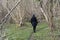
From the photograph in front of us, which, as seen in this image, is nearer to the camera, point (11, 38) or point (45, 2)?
point (45, 2)

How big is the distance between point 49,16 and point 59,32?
11.4 ft

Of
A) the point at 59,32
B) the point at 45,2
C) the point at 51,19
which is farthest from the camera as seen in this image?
the point at 59,32

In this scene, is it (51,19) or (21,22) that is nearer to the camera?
(51,19)

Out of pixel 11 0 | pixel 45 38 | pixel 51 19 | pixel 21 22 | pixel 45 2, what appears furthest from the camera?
pixel 21 22

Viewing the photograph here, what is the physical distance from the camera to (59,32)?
14133 mm

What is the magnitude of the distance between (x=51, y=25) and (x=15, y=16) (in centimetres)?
801

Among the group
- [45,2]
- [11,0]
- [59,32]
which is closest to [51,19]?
[45,2]

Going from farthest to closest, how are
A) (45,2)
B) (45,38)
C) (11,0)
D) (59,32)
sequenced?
(11,0) → (59,32) → (45,38) → (45,2)

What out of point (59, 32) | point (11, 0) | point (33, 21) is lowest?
point (59, 32)

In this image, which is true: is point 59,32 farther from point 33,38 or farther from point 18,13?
point 18,13

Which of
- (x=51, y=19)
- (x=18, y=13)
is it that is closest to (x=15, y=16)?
(x=18, y=13)

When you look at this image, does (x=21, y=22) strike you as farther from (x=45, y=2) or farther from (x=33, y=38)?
(x=45, y=2)

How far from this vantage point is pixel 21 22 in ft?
61.8

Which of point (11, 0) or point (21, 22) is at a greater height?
point (11, 0)
